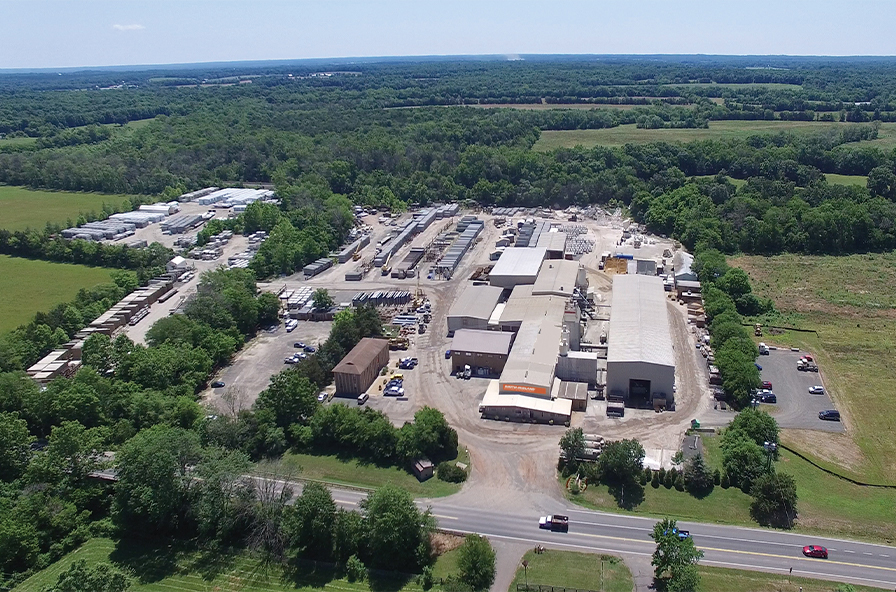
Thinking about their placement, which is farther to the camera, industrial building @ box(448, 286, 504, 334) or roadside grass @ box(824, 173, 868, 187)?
roadside grass @ box(824, 173, 868, 187)

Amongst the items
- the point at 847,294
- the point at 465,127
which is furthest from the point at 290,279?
the point at 465,127

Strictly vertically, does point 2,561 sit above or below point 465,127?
below

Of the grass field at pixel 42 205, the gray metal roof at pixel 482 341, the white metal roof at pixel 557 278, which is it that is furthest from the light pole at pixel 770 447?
the grass field at pixel 42 205

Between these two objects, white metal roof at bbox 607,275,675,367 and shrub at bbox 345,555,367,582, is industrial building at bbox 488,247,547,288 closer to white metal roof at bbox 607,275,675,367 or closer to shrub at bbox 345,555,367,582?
white metal roof at bbox 607,275,675,367

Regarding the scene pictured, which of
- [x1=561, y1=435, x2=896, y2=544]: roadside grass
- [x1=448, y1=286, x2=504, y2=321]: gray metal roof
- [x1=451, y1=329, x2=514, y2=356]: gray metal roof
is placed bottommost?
[x1=561, y1=435, x2=896, y2=544]: roadside grass

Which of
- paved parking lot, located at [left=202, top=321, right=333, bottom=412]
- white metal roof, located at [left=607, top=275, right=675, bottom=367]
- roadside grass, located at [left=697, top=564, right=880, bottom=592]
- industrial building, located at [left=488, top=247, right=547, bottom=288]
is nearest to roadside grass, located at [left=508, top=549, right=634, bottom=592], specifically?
roadside grass, located at [left=697, top=564, right=880, bottom=592]

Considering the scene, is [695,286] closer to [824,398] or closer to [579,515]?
[824,398]
